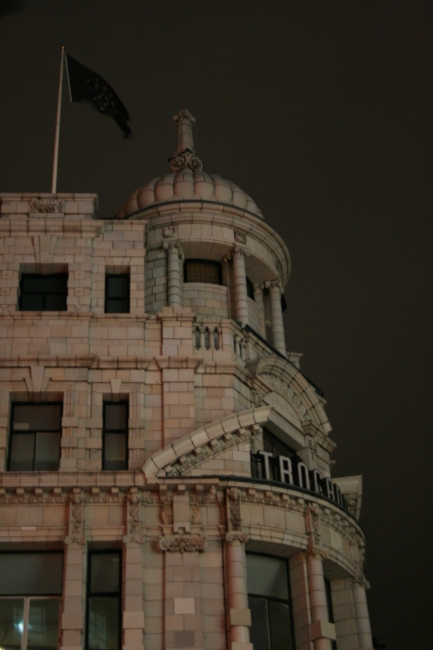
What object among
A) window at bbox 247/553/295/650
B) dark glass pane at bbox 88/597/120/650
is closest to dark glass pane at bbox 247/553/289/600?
window at bbox 247/553/295/650

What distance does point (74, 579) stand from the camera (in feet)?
101

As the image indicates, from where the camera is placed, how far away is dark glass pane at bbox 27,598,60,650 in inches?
1217

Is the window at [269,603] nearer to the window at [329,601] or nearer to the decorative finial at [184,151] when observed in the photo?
the window at [329,601]

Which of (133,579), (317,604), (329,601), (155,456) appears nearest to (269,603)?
(317,604)

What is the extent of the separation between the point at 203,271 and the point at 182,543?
1415cm

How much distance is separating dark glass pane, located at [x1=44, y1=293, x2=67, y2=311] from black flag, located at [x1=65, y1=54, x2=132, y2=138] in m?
11.3

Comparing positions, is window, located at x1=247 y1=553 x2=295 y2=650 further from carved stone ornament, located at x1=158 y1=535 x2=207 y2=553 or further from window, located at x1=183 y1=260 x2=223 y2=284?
window, located at x1=183 y1=260 x2=223 y2=284

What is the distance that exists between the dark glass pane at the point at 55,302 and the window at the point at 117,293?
1.61 meters

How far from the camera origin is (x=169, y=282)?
40.2m

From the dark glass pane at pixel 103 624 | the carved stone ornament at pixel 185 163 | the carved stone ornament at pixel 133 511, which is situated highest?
the carved stone ornament at pixel 185 163

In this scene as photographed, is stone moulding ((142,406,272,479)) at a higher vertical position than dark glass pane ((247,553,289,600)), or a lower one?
higher

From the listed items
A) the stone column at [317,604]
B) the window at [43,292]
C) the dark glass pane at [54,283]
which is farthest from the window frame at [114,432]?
the stone column at [317,604]

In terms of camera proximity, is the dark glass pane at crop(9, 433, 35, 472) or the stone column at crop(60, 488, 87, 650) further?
the dark glass pane at crop(9, 433, 35, 472)

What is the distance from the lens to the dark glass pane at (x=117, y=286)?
37938mm
